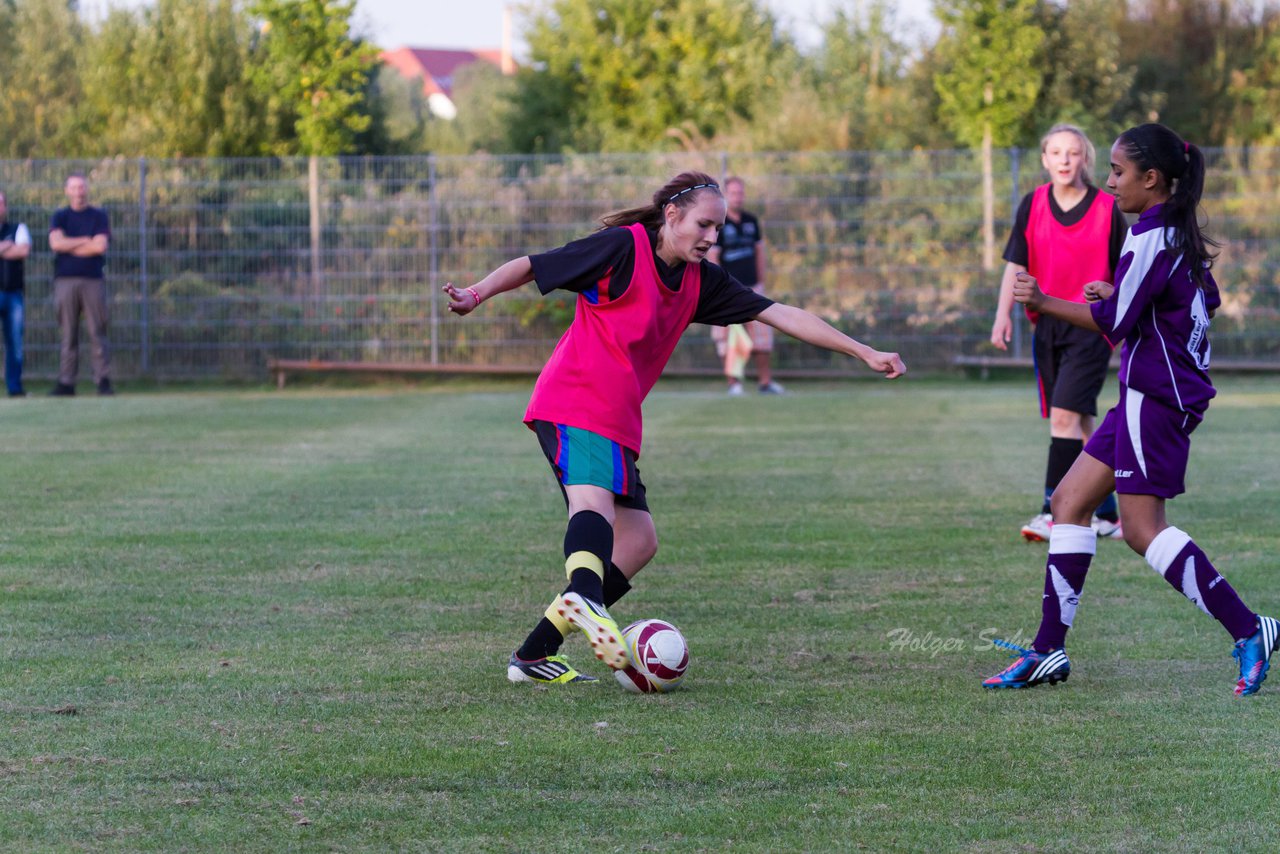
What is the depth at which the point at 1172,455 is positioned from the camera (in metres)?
5.12

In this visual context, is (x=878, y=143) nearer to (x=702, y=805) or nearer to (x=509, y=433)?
(x=509, y=433)

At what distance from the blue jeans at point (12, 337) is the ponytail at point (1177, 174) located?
1486 centimetres

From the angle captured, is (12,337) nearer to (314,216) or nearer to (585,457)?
(314,216)

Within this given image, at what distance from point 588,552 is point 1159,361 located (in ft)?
6.02

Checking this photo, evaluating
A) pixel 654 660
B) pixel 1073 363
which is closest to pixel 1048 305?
pixel 654 660

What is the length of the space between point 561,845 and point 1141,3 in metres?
35.7

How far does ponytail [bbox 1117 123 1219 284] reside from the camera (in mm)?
5051

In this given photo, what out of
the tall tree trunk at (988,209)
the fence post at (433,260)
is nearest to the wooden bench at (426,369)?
the fence post at (433,260)

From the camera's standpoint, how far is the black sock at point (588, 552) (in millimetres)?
5066

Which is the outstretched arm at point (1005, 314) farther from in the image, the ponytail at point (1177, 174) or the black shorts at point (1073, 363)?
the ponytail at point (1177, 174)

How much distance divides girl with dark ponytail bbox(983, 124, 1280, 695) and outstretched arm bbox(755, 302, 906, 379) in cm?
48

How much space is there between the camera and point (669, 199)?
535 centimetres

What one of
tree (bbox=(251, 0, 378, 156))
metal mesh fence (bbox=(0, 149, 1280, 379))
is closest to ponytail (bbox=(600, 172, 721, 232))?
metal mesh fence (bbox=(0, 149, 1280, 379))

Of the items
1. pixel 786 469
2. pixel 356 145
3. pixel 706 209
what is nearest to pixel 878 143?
pixel 356 145
